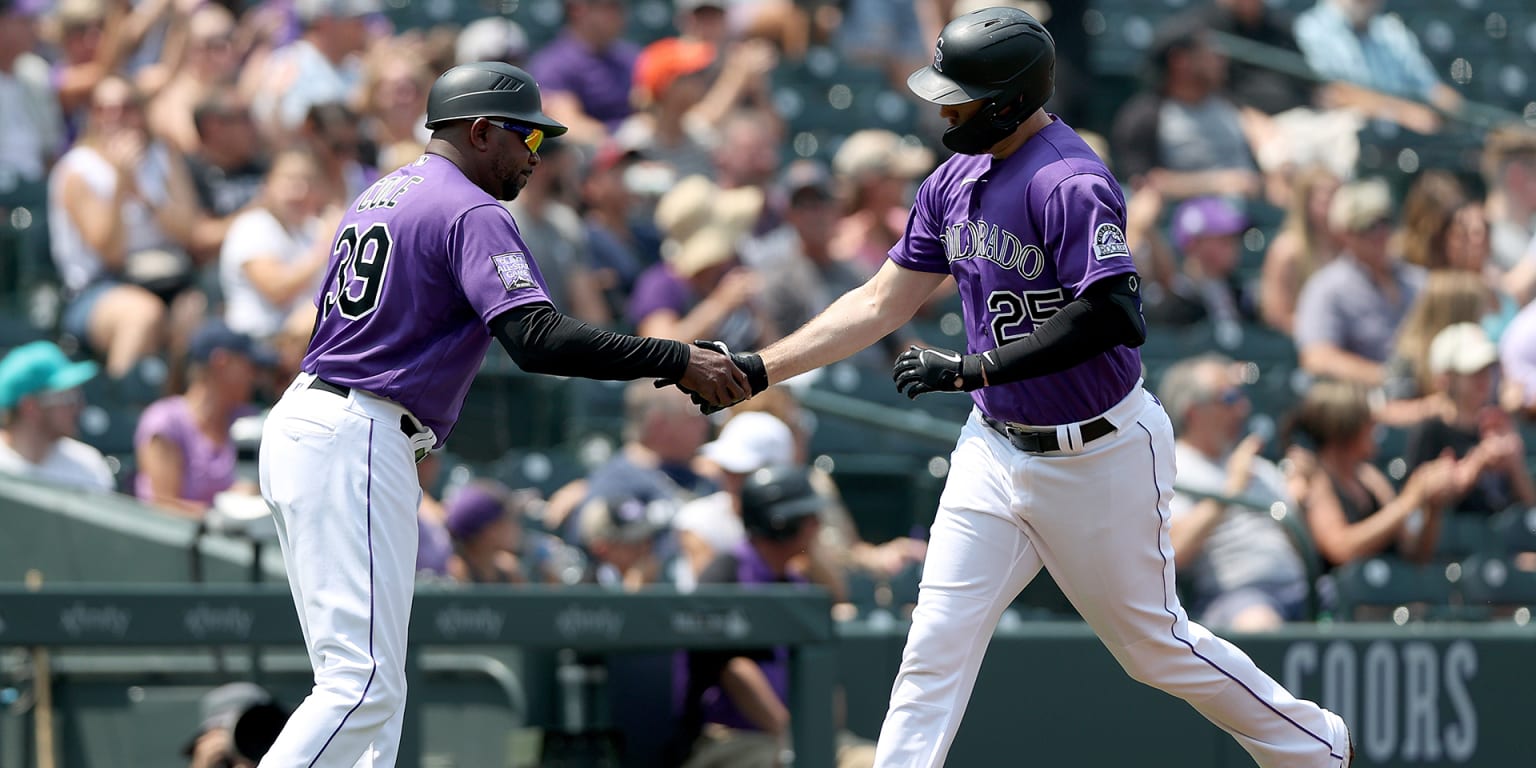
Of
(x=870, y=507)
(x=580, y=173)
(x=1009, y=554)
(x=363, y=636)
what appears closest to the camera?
(x=363, y=636)

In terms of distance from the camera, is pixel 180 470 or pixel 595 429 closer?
pixel 180 470

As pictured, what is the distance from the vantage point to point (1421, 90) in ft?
41.1

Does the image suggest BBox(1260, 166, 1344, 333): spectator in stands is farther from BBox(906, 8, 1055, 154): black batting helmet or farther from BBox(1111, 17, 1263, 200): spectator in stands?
BBox(906, 8, 1055, 154): black batting helmet

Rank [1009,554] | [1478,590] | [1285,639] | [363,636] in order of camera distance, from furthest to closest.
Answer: [1478,590]
[1285,639]
[1009,554]
[363,636]

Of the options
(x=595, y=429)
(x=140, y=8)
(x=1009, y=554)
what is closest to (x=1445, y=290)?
(x=595, y=429)

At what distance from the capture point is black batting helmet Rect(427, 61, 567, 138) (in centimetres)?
445

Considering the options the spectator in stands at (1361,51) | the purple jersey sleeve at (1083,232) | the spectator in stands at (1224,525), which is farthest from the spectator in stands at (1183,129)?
the purple jersey sleeve at (1083,232)

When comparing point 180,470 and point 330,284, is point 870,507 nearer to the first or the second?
point 180,470

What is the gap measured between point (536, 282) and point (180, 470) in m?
3.24

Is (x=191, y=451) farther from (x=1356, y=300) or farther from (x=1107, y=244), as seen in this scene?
(x=1356, y=300)

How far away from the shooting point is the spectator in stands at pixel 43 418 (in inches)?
272

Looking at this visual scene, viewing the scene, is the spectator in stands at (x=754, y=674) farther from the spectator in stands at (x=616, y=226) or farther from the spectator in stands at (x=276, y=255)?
the spectator in stands at (x=616, y=226)

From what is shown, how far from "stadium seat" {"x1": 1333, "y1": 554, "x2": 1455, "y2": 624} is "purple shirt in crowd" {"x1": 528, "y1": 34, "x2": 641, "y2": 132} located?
4.80 meters

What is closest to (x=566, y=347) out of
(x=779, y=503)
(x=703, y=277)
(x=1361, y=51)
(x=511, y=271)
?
(x=511, y=271)
